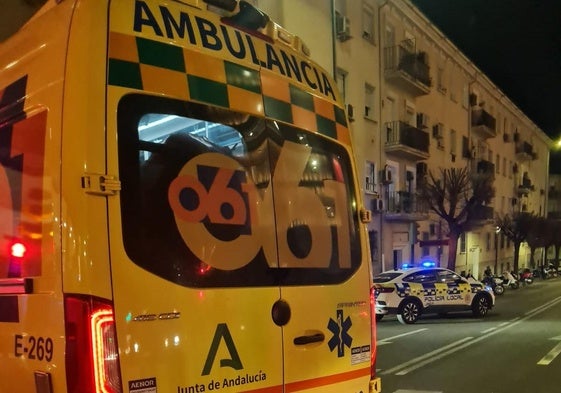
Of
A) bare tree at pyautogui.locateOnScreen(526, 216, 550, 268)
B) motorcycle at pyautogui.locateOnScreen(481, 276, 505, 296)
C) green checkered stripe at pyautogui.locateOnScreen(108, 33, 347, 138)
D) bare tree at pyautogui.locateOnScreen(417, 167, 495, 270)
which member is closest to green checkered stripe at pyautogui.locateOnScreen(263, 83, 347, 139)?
green checkered stripe at pyautogui.locateOnScreen(108, 33, 347, 138)

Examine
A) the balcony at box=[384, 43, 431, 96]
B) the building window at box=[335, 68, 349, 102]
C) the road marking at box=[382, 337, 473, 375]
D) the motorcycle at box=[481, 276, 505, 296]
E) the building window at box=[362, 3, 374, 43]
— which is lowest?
the motorcycle at box=[481, 276, 505, 296]

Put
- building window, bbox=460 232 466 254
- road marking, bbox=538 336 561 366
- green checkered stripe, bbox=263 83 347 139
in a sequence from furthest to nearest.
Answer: building window, bbox=460 232 466 254, road marking, bbox=538 336 561 366, green checkered stripe, bbox=263 83 347 139

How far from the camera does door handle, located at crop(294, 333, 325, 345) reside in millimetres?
2859

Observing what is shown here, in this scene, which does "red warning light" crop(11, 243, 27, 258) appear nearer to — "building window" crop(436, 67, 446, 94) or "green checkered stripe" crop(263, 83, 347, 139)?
"green checkered stripe" crop(263, 83, 347, 139)

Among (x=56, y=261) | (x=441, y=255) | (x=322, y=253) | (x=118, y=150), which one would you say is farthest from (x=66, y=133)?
(x=441, y=255)

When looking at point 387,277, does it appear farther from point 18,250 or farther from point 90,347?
point 90,347

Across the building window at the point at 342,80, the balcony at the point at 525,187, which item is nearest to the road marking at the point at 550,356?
the building window at the point at 342,80

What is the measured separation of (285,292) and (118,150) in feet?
3.69

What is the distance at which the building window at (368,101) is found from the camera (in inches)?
920

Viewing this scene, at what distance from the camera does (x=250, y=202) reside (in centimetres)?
278

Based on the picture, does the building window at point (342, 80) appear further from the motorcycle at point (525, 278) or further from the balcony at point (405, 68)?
the motorcycle at point (525, 278)

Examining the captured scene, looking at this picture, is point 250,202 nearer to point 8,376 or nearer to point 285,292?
point 285,292

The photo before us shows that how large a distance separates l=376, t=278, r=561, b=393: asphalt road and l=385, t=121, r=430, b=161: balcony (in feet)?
33.2

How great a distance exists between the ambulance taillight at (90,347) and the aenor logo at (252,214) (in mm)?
510
